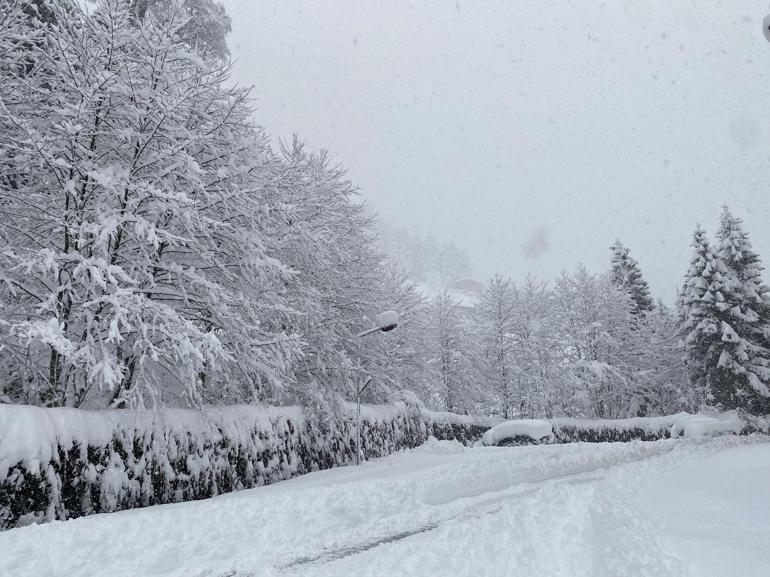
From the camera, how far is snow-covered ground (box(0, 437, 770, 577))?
4.14m

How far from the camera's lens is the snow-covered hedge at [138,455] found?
20.3 feet

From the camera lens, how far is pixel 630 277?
147 feet

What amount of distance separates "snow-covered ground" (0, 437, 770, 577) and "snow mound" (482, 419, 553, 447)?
14575 millimetres

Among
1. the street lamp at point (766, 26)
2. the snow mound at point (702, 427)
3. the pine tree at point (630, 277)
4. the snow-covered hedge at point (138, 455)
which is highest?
the pine tree at point (630, 277)

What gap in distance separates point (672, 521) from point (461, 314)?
32323 mm

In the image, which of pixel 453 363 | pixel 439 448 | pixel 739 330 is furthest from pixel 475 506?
pixel 739 330

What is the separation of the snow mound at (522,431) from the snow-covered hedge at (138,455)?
426 inches

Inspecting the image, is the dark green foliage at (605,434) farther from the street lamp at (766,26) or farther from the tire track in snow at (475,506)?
the street lamp at (766,26)

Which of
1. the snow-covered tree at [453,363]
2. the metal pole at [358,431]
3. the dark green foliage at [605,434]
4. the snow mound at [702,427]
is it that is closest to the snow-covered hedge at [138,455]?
the metal pole at [358,431]

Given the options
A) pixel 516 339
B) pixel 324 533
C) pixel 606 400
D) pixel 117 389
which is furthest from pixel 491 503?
pixel 606 400

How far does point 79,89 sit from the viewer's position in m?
8.05

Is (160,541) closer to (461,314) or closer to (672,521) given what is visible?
(672,521)

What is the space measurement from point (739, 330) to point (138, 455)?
108 ft

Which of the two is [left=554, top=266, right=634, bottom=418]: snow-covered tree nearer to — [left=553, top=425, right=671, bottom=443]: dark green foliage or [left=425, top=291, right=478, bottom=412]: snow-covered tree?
[left=553, top=425, right=671, bottom=443]: dark green foliage
